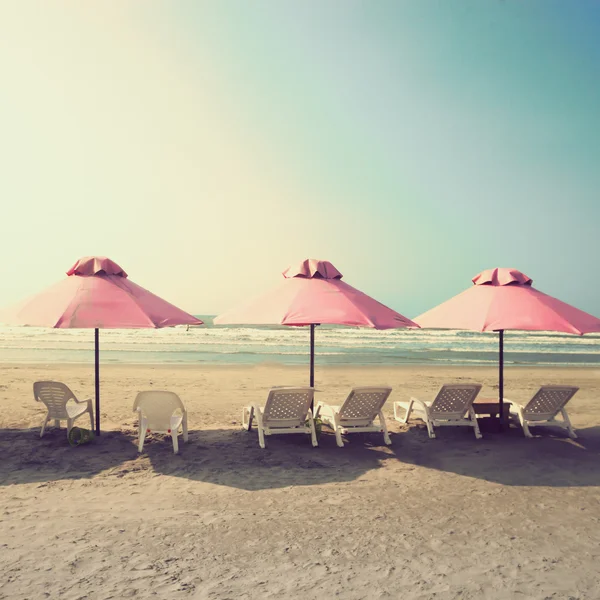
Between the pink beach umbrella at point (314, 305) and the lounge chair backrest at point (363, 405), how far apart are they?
855 millimetres

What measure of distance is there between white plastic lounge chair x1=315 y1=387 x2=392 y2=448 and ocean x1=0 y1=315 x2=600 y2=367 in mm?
12764

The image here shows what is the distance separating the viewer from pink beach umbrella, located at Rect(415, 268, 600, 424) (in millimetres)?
6982

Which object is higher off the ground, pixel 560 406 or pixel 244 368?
pixel 560 406

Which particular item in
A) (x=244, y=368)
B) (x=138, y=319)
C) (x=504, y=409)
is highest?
(x=138, y=319)

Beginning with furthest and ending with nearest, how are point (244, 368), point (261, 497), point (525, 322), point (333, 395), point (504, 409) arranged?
point (244, 368) → point (333, 395) → point (504, 409) → point (525, 322) → point (261, 497)

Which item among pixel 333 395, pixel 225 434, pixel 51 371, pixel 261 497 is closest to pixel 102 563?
pixel 261 497

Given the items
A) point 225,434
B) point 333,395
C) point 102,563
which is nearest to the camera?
point 102,563

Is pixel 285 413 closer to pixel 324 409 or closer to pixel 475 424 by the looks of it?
pixel 324 409

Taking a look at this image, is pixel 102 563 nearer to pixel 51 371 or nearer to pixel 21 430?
pixel 21 430

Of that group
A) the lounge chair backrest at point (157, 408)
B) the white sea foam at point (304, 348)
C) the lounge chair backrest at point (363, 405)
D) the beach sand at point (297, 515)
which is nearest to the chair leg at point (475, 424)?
the beach sand at point (297, 515)

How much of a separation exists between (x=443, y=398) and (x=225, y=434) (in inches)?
117

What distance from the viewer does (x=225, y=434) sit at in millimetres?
7453

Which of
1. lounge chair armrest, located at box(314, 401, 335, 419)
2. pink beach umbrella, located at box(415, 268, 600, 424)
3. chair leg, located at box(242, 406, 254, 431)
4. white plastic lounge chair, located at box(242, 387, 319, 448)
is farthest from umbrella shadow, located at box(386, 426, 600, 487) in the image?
chair leg, located at box(242, 406, 254, 431)

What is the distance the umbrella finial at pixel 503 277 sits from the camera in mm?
7809
